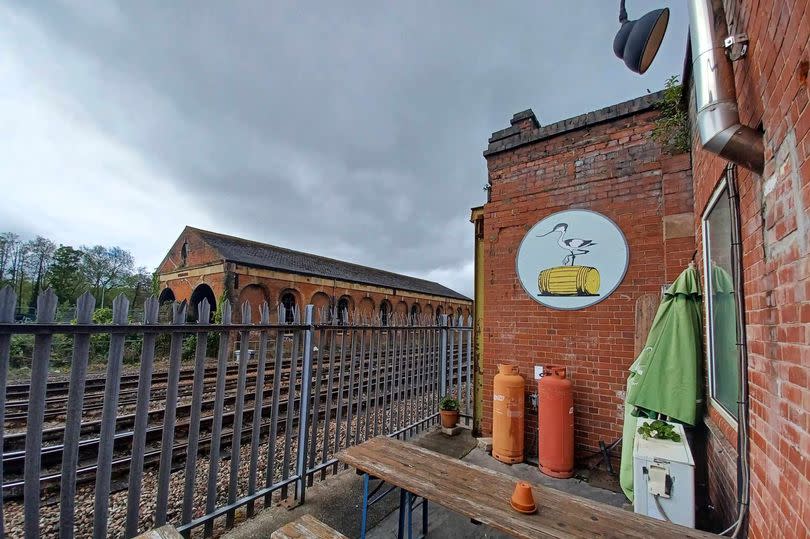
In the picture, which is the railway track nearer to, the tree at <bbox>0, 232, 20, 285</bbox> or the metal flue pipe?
the metal flue pipe

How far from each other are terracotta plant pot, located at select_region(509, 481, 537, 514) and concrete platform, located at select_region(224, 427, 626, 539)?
4.50 feet

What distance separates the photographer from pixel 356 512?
3.15 meters

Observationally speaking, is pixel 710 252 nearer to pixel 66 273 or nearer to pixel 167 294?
pixel 167 294

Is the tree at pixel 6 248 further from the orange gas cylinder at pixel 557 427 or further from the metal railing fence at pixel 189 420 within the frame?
the orange gas cylinder at pixel 557 427

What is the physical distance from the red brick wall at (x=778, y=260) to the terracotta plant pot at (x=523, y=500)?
3.29ft

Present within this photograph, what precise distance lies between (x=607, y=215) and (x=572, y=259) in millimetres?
679

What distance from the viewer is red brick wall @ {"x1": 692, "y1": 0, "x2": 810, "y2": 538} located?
1.26m

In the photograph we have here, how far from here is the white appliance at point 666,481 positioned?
8.23 ft

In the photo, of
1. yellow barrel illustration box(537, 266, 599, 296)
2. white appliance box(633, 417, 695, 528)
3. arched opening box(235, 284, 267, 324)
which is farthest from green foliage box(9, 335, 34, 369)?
white appliance box(633, 417, 695, 528)

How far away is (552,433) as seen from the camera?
159 inches

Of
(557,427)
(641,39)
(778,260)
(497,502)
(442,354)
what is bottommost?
(557,427)

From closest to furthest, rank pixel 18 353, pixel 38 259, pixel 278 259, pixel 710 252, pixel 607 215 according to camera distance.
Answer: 1. pixel 710 252
2. pixel 607 215
3. pixel 18 353
4. pixel 278 259
5. pixel 38 259

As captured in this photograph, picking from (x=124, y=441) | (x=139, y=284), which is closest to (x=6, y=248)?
(x=139, y=284)

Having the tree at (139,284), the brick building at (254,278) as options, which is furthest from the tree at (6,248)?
the brick building at (254,278)
